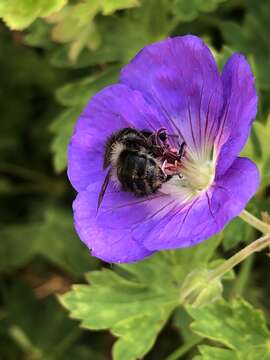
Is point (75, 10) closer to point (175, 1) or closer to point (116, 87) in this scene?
point (175, 1)

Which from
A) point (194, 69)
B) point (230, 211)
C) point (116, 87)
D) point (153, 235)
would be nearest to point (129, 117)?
point (116, 87)

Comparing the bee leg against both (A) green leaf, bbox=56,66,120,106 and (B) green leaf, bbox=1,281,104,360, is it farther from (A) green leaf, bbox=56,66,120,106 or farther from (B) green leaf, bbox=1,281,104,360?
(B) green leaf, bbox=1,281,104,360

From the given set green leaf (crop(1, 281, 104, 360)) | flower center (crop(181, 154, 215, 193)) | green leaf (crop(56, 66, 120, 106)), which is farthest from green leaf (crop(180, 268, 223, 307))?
green leaf (crop(1, 281, 104, 360))

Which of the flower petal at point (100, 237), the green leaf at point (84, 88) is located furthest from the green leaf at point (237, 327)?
the green leaf at point (84, 88)

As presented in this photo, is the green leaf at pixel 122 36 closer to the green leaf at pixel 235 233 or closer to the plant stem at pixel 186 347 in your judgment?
the green leaf at pixel 235 233

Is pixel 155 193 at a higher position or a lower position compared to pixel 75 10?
lower

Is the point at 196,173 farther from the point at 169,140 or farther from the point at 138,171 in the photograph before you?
the point at 138,171

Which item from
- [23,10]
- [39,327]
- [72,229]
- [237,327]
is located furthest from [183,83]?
[39,327]
